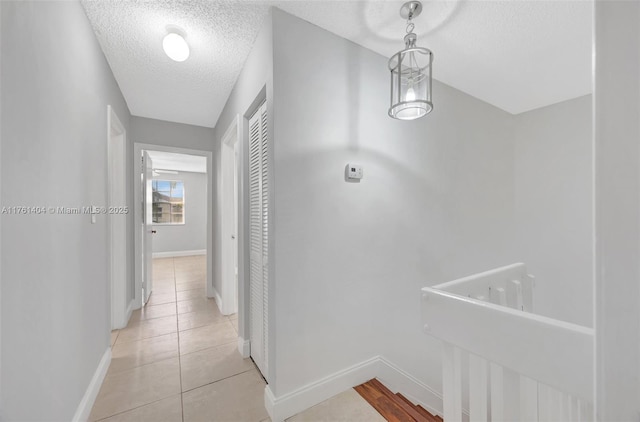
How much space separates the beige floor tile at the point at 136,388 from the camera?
153 centimetres

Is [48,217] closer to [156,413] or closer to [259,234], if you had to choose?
[259,234]

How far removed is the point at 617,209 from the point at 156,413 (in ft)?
→ 7.11

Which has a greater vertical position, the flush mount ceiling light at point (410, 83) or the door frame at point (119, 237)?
the flush mount ceiling light at point (410, 83)

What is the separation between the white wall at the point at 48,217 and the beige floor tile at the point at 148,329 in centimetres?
77

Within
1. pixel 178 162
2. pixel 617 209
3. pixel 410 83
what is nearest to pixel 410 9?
pixel 410 83

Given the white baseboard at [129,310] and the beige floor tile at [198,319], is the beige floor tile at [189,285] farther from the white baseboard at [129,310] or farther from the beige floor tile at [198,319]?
the beige floor tile at [198,319]

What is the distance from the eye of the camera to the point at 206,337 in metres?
2.39

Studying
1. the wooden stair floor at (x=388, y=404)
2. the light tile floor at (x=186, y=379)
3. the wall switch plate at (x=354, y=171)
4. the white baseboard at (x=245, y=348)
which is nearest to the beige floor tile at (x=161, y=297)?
the light tile floor at (x=186, y=379)

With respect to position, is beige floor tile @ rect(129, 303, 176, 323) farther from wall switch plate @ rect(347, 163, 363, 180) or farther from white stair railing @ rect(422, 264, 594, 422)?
white stair railing @ rect(422, 264, 594, 422)

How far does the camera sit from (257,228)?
6.21 feet

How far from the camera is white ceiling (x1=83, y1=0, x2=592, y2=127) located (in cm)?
152

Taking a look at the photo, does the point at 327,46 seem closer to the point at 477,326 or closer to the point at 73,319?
the point at 477,326

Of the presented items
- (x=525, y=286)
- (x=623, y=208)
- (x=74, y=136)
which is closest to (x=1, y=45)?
(x=74, y=136)

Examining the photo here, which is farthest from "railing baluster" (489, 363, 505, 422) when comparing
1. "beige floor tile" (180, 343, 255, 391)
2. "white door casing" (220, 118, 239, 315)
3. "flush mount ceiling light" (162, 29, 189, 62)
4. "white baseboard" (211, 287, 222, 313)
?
"white baseboard" (211, 287, 222, 313)
